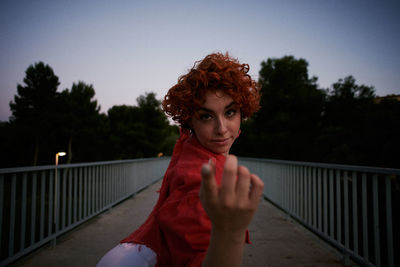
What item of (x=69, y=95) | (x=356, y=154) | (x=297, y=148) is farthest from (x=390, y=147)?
(x=69, y=95)

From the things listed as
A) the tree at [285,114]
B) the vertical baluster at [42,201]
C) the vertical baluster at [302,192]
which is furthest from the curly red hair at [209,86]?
the tree at [285,114]

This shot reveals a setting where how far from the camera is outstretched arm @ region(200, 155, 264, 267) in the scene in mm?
453

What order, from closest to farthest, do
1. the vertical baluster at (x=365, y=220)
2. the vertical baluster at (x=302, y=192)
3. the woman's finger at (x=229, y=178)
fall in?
the woman's finger at (x=229, y=178)
the vertical baluster at (x=365, y=220)
the vertical baluster at (x=302, y=192)

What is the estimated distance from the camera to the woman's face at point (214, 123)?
0.91 m

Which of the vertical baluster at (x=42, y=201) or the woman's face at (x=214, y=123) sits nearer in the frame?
the woman's face at (x=214, y=123)

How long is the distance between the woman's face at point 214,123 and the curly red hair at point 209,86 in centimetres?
2

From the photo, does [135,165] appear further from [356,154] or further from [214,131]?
[356,154]

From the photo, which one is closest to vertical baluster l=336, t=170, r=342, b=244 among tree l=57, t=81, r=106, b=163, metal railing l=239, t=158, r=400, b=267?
metal railing l=239, t=158, r=400, b=267

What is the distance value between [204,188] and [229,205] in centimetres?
7

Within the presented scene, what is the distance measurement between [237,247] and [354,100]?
853 inches

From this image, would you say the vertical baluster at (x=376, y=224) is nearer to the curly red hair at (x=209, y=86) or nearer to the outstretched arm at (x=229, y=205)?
the curly red hair at (x=209, y=86)

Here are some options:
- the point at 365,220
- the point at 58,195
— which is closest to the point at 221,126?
the point at 365,220

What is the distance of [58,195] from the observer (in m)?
3.12

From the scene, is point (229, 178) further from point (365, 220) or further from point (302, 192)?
point (302, 192)
